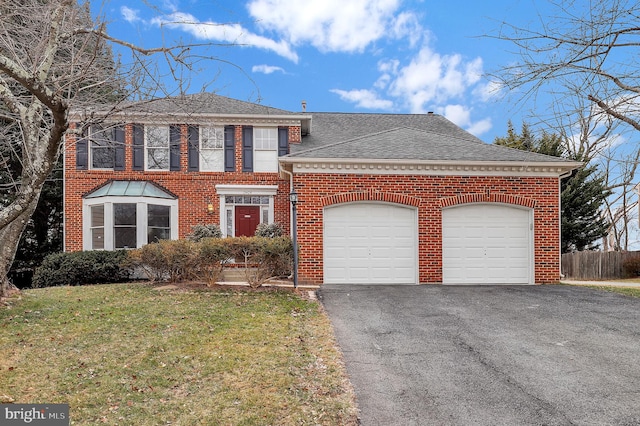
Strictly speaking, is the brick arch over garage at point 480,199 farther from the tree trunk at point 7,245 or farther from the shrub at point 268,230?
the tree trunk at point 7,245

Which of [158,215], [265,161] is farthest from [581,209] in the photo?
[158,215]

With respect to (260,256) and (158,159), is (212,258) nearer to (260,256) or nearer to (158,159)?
(260,256)

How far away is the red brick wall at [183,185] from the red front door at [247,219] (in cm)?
75

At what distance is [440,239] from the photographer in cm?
1140

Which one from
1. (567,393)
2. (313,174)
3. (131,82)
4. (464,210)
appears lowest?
(567,393)

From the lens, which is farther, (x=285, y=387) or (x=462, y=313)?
(x=462, y=313)

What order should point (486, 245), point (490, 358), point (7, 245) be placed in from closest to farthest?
point (490, 358) < point (7, 245) < point (486, 245)

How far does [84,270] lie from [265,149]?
24.9 feet

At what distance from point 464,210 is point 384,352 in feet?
22.7

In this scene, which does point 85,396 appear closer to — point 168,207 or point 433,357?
point 433,357

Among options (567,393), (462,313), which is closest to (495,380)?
(567,393)

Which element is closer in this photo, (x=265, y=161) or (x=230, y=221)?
(x=230, y=221)

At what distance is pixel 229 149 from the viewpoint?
16328 millimetres

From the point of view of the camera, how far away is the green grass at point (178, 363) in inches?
158
